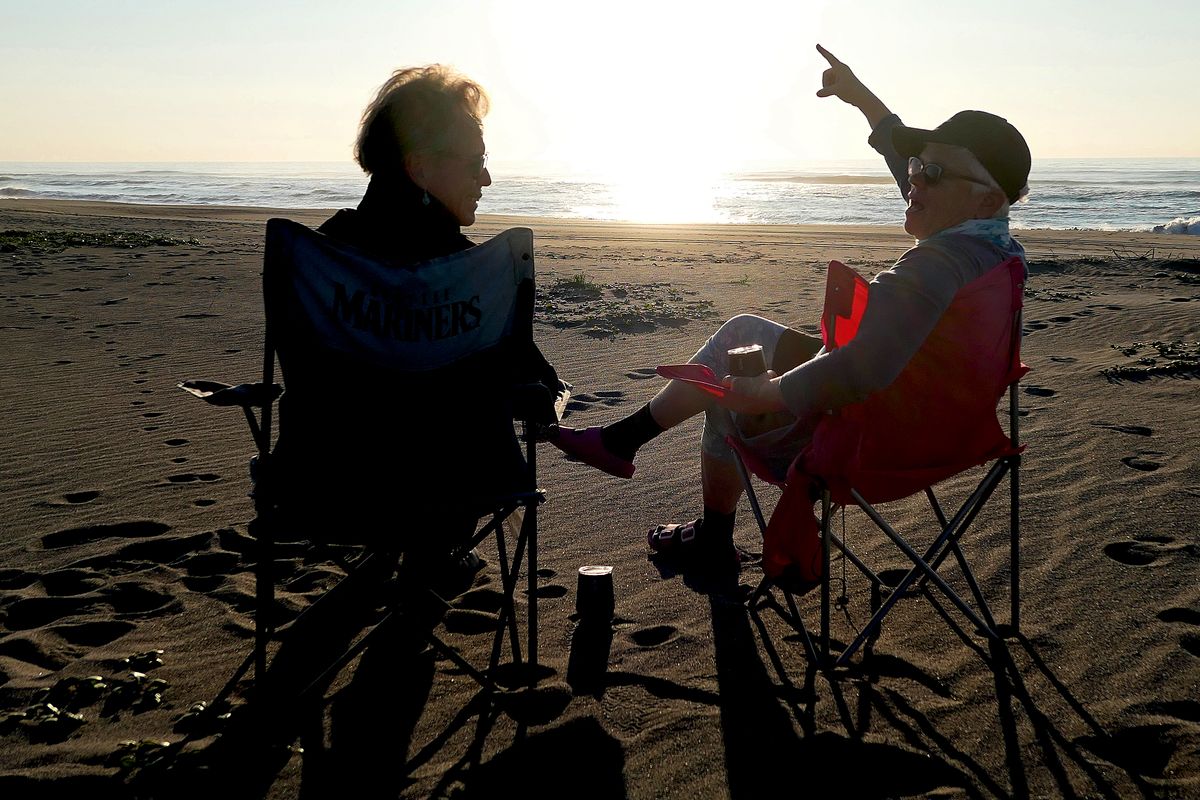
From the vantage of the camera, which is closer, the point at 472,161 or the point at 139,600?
the point at 472,161

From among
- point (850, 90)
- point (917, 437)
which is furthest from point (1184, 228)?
point (917, 437)

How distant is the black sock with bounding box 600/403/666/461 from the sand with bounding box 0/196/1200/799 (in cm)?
60

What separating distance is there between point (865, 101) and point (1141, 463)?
104 inches

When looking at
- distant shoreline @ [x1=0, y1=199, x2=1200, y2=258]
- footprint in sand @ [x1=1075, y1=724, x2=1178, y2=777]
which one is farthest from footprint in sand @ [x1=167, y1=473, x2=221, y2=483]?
distant shoreline @ [x1=0, y1=199, x2=1200, y2=258]

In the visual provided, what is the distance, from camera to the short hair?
313 centimetres

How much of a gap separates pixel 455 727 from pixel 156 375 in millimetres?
5651

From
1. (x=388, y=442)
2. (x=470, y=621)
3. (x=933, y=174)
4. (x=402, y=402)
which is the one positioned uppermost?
(x=933, y=174)

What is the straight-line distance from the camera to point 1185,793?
2.38 metres

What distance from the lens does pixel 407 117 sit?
10.3ft

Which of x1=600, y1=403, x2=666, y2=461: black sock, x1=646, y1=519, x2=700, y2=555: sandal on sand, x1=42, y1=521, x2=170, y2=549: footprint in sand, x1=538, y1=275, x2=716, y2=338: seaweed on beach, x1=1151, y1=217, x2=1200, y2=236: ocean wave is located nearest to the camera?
x1=600, y1=403, x2=666, y2=461: black sock

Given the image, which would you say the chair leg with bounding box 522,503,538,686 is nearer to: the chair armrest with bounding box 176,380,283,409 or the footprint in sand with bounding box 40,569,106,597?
the chair armrest with bounding box 176,380,283,409

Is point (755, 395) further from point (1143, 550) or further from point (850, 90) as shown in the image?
point (1143, 550)

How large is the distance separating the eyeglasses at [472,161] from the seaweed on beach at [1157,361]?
5390 millimetres

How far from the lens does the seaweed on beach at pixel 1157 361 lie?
6.84m
